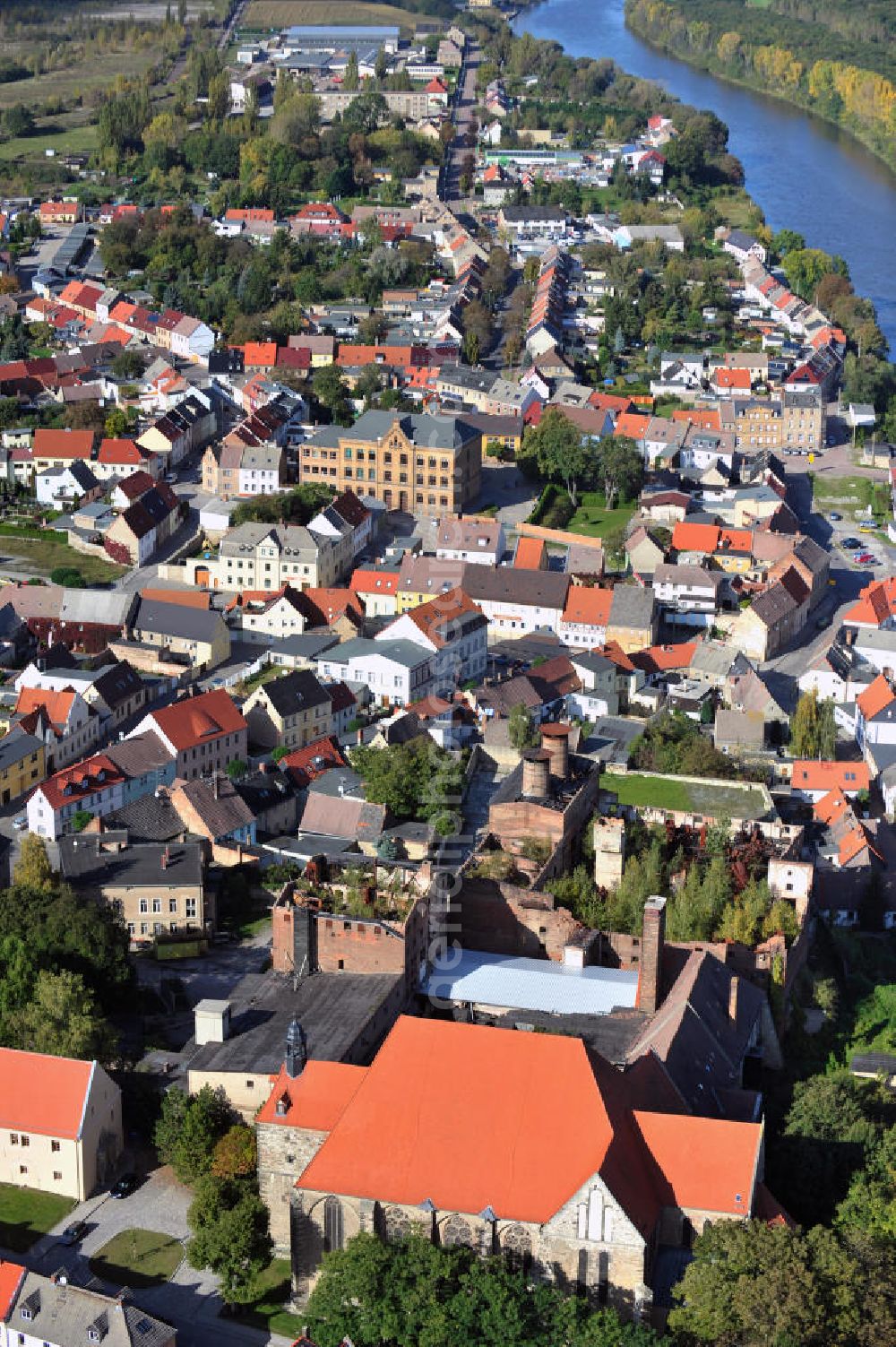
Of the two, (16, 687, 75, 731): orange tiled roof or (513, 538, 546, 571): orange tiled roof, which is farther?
(513, 538, 546, 571): orange tiled roof

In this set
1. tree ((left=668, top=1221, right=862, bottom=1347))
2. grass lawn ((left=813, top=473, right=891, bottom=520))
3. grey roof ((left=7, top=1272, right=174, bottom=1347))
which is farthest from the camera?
grass lawn ((left=813, top=473, right=891, bottom=520))

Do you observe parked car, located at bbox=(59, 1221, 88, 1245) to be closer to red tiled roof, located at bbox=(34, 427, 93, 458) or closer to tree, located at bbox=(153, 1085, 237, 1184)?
tree, located at bbox=(153, 1085, 237, 1184)

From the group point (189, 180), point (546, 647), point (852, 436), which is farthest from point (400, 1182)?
point (189, 180)

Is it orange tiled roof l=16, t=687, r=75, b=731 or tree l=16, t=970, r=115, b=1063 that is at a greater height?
tree l=16, t=970, r=115, b=1063

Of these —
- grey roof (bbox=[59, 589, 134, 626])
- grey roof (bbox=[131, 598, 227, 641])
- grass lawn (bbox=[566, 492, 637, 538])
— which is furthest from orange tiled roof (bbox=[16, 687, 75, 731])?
grass lawn (bbox=[566, 492, 637, 538])

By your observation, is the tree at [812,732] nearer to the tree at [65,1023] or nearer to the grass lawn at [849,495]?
the grass lawn at [849,495]

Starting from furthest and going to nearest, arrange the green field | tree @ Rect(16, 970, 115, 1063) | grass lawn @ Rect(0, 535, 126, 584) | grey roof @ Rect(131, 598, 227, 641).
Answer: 1. grass lawn @ Rect(0, 535, 126, 584)
2. grey roof @ Rect(131, 598, 227, 641)
3. the green field
4. tree @ Rect(16, 970, 115, 1063)

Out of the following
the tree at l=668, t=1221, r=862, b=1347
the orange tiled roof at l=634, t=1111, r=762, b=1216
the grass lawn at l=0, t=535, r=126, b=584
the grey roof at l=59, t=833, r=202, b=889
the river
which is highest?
the orange tiled roof at l=634, t=1111, r=762, b=1216
